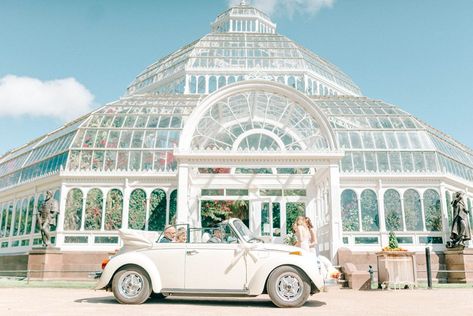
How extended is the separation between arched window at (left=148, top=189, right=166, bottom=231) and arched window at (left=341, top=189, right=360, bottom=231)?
27.6 ft

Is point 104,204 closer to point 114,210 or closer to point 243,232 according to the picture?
point 114,210

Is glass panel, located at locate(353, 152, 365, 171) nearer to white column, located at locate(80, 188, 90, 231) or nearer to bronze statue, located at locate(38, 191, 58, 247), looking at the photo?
white column, located at locate(80, 188, 90, 231)

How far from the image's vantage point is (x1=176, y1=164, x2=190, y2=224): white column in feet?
55.5

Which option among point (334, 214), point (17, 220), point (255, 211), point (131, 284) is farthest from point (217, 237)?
point (17, 220)

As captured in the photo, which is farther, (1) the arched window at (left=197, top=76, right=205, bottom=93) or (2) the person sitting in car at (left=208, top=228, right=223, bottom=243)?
(1) the arched window at (left=197, top=76, right=205, bottom=93)

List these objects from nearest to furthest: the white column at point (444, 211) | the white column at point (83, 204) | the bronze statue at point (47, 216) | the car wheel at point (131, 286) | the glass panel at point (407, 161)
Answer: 1. the car wheel at point (131, 286)
2. the bronze statue at point (47, 216)
3. the white column at point (444, 211)
4. the white column at point (83, 204)
5. the glass panel at point (407, 161)

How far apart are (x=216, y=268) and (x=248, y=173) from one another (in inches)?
516

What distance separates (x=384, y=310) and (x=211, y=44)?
2826 cm

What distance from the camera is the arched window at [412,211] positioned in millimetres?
18953

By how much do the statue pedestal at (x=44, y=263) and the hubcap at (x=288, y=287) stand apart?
12391 mm

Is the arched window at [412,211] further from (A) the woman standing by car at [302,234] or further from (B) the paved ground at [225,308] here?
(B) the paved ground at [225,308]

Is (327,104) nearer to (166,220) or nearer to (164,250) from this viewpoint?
(166,220)

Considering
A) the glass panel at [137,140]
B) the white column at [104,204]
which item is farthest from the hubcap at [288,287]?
the glass panel at [137,140]

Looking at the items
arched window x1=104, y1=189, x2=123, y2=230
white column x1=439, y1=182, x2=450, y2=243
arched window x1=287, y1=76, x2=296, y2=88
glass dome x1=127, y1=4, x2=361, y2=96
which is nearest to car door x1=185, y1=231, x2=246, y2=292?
arched window x1=104, y1=189, x2=123, y2=230
